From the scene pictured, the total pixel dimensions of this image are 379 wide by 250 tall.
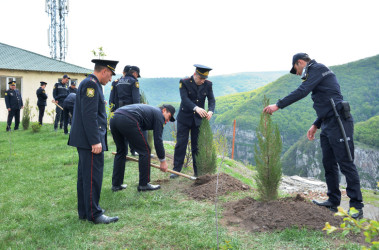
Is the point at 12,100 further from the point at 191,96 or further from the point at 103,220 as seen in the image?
the point at 103,220

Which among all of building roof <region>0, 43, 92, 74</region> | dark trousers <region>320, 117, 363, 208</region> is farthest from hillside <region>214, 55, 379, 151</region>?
dark trousers <region>320, 117, 363, 208</region>

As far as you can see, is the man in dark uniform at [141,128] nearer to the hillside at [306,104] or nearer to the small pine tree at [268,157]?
the small pine tree at [268,157]

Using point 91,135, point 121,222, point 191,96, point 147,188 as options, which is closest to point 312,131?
point 191,96

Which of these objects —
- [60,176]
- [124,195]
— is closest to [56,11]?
[60,176]

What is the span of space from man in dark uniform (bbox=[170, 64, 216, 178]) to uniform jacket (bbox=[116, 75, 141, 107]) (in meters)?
1.78

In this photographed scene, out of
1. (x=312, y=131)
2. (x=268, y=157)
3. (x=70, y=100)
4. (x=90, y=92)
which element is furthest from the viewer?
(x=70, y=100)

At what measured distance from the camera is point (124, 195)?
4.95 metres

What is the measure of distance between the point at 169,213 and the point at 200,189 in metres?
1.07

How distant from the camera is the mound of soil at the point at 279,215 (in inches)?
138

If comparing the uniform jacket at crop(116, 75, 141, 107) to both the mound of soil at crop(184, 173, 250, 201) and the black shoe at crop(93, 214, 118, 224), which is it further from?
the black shoe at crop(93, 214, 118, 224)

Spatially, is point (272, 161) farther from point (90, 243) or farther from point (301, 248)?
point (90, 243)

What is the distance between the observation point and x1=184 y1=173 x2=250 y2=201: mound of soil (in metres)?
4.87

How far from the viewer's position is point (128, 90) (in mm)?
7344

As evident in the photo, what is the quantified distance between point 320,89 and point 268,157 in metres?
1.25
